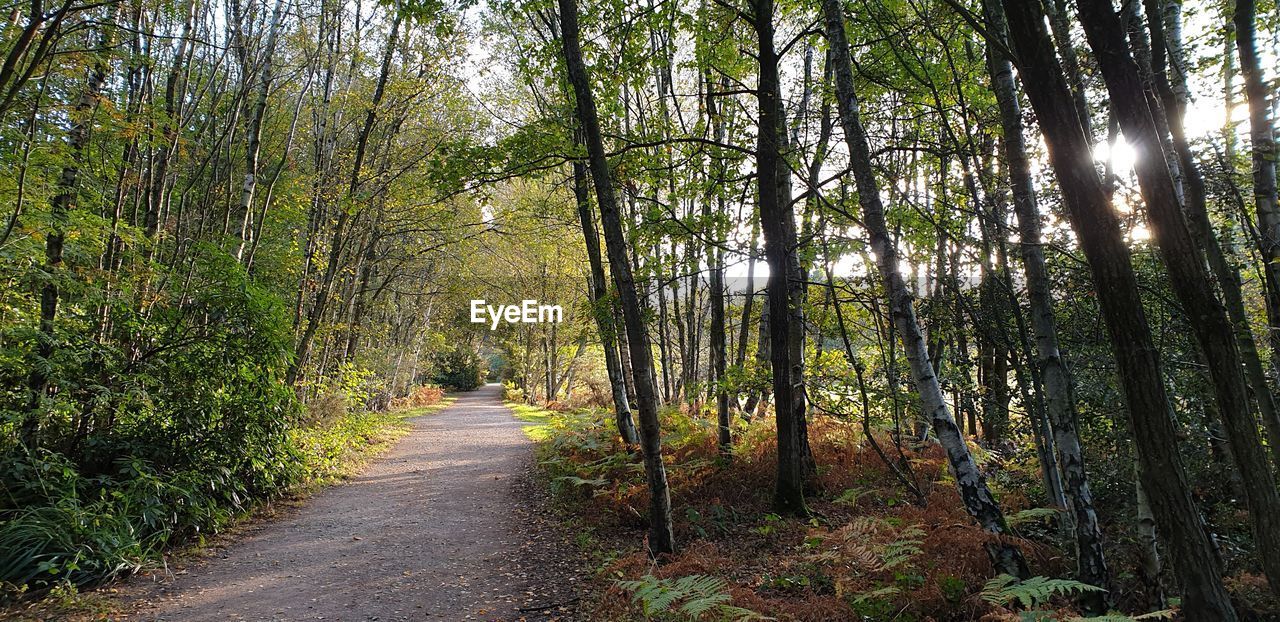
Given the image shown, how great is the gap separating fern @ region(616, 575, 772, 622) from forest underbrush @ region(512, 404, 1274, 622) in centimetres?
2

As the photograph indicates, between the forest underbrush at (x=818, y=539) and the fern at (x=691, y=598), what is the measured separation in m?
0.02

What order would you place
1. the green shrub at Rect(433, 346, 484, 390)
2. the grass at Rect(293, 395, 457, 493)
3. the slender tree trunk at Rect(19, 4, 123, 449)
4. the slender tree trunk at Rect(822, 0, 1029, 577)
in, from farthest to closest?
the green shrub at Rect(433, 346, 484, 390)
the grass at Rect(293, 395, 457, 493)
the slender tree trunk at Rect(19, 4, 123, 449)
the slender tree trunk at Rect(822, 0, 1029, 577)

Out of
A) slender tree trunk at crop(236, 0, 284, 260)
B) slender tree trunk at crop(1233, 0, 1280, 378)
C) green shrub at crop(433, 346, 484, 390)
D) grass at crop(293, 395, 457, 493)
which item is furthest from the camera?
green shrub at crop(433, 346, 484, 390)

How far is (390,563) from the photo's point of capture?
6289 mm

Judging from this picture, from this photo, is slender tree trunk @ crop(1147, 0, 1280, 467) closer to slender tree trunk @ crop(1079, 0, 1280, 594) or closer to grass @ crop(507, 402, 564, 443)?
slender tree trunk @ crop(1079, 0, 1280, 594)

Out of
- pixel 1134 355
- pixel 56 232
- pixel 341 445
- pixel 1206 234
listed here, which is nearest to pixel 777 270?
pixel 1206 234

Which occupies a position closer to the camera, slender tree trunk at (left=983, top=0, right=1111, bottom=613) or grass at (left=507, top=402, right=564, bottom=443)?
slender tree trunk at (left=983, top=0, right=1111, bottom=613)

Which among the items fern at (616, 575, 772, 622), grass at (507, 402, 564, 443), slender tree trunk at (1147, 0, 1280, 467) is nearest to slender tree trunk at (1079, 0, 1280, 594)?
slender tree trunk at (1147, 0, 1280, 467)

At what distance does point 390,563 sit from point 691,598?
369 cm

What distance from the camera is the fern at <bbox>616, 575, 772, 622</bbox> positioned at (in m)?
3.76

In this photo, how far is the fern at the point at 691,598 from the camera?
376 cm

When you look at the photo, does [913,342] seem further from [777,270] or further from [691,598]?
[691,598]

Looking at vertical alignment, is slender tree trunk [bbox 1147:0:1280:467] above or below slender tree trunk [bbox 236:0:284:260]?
below

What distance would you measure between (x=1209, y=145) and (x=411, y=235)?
721 inches
